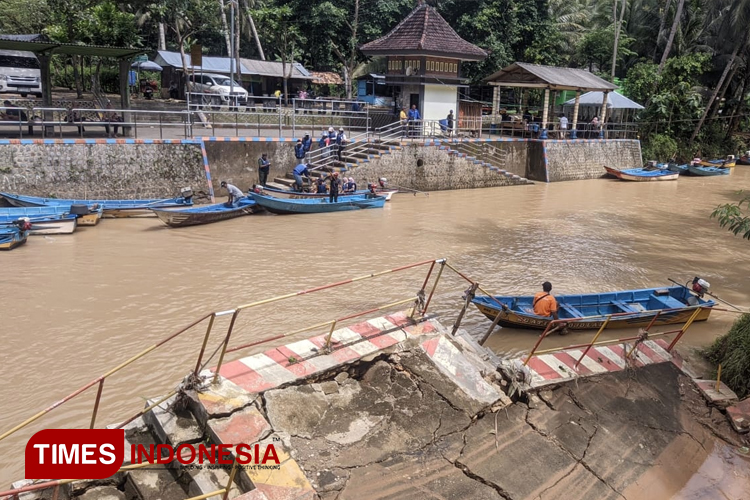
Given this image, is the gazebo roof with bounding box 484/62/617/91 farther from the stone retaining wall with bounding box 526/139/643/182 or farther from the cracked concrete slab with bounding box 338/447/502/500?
the cracked concrete slab with bounding box 338/447/502/500

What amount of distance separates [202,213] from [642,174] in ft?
80.5

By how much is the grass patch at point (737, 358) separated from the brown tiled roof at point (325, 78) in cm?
3483

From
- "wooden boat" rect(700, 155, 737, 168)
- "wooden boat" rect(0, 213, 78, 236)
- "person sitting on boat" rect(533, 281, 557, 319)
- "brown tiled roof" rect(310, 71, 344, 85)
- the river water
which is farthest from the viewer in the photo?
"brown tiled roof" rect(310, 71, 344, 85)

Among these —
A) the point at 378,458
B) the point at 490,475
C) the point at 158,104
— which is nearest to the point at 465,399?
the point at 490,475

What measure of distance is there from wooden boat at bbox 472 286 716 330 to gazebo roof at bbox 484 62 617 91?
19254 millimetres

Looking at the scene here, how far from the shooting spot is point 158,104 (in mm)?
32375

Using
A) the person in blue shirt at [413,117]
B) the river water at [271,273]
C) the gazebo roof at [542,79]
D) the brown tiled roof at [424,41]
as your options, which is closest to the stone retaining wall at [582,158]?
the gazebo roof at [542,79]

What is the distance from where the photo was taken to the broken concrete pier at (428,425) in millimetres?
5062

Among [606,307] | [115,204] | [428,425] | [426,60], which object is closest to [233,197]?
[115,204]

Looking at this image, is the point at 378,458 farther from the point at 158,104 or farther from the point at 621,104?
the point at 621,104

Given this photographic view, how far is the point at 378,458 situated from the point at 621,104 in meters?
33.8

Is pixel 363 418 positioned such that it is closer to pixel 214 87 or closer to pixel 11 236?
pixel 11 236

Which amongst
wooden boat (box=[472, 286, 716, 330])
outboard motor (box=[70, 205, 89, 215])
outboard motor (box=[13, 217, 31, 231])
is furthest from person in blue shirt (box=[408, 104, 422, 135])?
outboard motor (box=[13, 217, 31, 231])

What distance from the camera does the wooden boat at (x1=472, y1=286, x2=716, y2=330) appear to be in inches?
421
